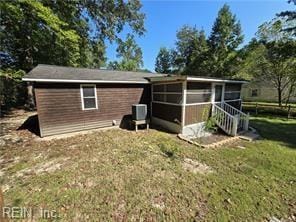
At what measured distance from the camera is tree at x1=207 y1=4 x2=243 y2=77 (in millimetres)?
22344

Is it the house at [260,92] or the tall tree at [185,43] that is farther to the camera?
the tall tree at [185,43]

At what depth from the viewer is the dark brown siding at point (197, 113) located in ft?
25.3

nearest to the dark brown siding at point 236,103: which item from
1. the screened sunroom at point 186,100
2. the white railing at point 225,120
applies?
the screened sunroom at point 186,100

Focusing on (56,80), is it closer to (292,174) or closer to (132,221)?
(132,221)

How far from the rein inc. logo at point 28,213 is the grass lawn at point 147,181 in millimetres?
101

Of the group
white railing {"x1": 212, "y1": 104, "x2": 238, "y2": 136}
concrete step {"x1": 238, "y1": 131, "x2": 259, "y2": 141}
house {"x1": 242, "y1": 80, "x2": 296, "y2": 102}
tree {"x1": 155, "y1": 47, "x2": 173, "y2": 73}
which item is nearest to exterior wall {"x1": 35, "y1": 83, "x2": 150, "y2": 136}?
white railing {"x1": 212, "y1": 104, "x2": 238, "y2": 136}

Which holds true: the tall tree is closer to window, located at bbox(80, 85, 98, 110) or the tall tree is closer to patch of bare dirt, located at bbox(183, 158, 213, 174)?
window, located at bbox(80, 85, 98, 110)

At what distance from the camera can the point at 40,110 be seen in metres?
6.87

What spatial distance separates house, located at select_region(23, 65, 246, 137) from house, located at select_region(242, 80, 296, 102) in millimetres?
21691

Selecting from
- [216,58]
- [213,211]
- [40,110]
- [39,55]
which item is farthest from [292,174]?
[216,58]

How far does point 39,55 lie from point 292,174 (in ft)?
62.6

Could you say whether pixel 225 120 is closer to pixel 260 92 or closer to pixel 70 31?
pixel 70 31

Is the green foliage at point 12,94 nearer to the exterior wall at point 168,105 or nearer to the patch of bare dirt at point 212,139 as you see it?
the exterior wall at point 168,105

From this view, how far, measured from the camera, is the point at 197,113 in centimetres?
812
